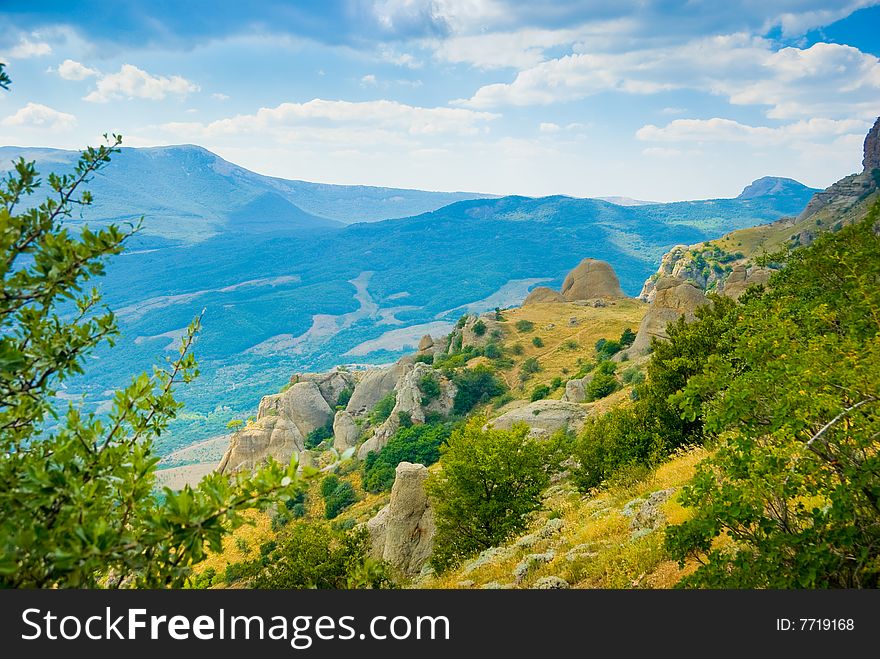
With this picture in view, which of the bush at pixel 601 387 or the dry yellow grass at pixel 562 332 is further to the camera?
the dry yellow grass at pixel 562 332

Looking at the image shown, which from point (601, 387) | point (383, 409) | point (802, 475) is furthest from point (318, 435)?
point (802, 475)

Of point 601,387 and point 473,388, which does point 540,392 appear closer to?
point 473,388

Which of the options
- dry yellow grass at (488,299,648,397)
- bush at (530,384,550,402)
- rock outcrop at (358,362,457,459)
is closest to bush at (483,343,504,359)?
dry yellow grass at (488,299,648,397)

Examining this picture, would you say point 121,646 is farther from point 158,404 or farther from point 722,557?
point 722,557

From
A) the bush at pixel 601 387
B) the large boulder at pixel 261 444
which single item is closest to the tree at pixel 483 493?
the bush at pixel 601 387

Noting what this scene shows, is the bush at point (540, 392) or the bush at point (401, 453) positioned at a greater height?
the bush at point (540, 392)

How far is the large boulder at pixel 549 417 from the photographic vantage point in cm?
3319

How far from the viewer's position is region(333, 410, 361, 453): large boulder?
5947 centimetres

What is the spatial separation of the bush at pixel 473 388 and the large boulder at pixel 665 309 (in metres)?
13.8

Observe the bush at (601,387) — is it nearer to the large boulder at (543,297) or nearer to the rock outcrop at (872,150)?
the large boulder at (543,297)

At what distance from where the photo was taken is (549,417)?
1346 inches

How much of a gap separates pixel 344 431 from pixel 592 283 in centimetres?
4758

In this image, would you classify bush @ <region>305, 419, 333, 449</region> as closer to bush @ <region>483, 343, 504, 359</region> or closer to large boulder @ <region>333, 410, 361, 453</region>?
large boulder @ <region>333, 410, 361, 453</region>

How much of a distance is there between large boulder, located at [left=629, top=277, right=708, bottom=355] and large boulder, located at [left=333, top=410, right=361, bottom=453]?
28875 millimetres
